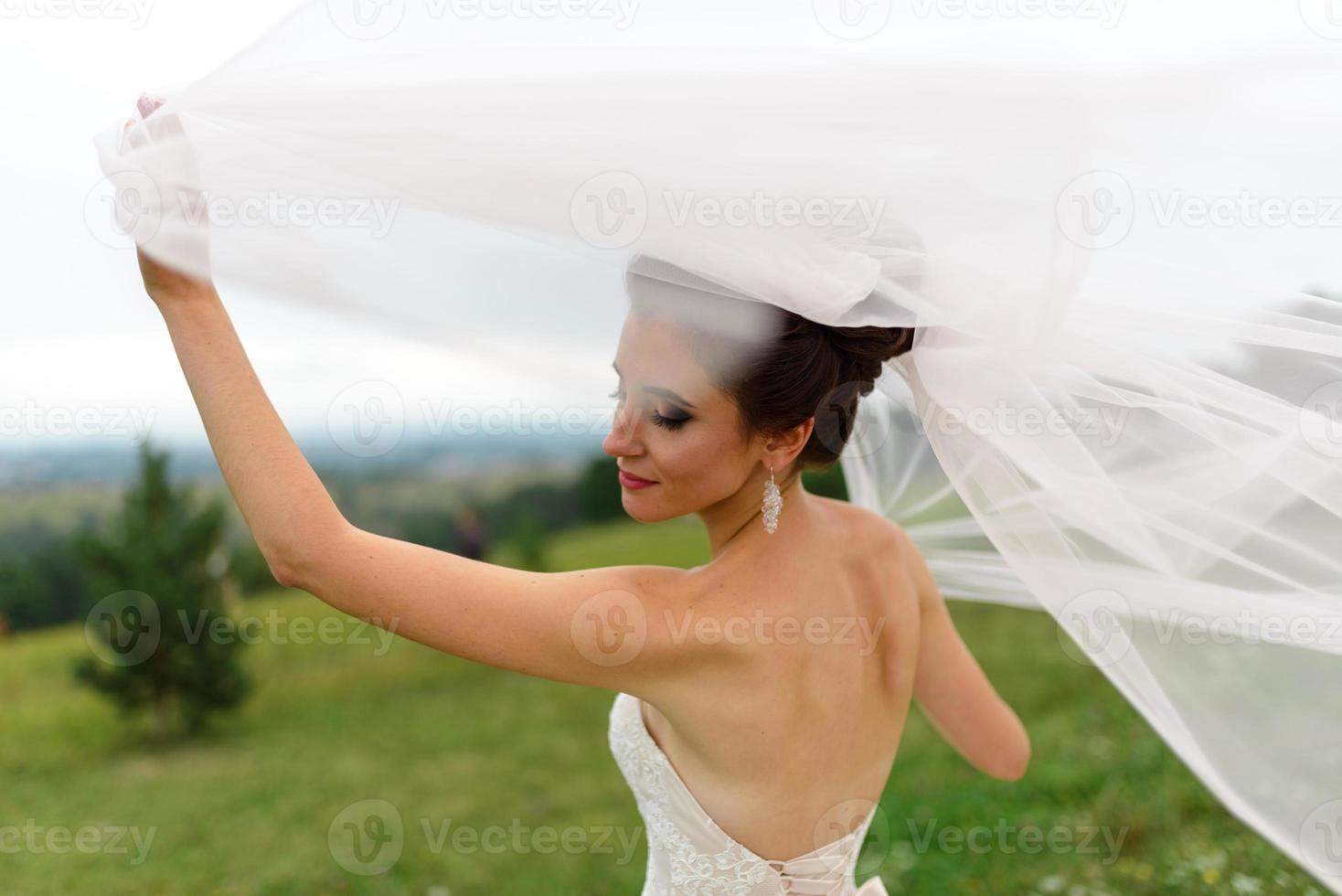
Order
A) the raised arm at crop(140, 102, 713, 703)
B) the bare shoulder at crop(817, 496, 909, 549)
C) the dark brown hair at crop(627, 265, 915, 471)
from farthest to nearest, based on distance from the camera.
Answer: the bare shoulder at crop(817, 496, 909, 549) → the dark brown hair at crop(627, 265, 915, 471) → the raised arm at crop(140, 102, 713, 703)

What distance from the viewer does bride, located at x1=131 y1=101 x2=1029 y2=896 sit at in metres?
1.74

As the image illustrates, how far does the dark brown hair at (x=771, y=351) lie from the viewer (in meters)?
1.89

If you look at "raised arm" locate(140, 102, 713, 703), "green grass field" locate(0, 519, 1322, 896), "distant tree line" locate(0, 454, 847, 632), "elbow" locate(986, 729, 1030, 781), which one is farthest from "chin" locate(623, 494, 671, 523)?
"distant tree line" locate(0, 454, 847, 632)

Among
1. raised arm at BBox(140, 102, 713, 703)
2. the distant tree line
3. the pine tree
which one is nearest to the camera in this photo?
raised arm at BBox(140, 102, 713, 703)

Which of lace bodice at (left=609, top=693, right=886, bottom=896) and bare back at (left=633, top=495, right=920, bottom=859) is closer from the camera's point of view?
bare back at (left=633, top=495, right=920, bottom=859)

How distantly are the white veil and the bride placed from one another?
0.46 ft

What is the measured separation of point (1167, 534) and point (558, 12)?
5.17ft

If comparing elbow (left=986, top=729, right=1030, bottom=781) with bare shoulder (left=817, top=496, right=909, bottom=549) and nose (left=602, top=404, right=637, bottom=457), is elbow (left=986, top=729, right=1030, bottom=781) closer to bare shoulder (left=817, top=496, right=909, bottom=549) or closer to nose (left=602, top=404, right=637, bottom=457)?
bare shoulder (left=817, top=496, right=909, bottom=549)

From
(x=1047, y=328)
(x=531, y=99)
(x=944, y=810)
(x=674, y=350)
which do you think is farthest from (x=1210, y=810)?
(x=531, y=99)

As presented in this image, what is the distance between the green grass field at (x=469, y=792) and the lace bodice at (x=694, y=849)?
235cm

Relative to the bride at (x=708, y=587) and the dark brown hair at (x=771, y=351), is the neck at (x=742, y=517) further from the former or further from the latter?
the dark brown hair at (x=771, y=351)

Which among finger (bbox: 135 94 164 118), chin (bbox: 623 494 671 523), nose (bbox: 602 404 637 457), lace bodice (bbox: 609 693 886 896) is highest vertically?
finger (bbox: 135 94 164 118)

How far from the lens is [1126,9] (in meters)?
1.93

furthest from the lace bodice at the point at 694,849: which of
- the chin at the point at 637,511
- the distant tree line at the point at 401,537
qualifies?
the distant tree line at the point at 401,537
